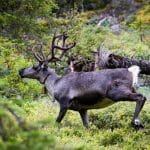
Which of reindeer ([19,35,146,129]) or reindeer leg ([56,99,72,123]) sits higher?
reindeer ([19,35,146,129])

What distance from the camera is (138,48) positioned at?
765 inches

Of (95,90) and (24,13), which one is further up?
(24,13)

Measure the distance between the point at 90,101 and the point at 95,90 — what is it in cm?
27

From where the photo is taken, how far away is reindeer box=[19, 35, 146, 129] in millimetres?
9336

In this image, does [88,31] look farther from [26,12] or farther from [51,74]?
[51,74]

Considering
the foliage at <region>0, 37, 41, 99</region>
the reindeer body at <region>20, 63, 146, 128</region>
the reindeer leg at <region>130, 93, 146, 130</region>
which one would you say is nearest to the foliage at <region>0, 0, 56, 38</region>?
the foliage at <region>0, 37, 41, 99</region>

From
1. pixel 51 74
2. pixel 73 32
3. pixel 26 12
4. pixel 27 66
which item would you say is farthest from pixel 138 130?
pixel 73 32

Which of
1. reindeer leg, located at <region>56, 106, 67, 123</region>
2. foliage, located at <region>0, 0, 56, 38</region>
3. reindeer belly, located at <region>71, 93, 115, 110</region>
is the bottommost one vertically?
reindeer leg, located at <region>56, 106, 67, 123</region>

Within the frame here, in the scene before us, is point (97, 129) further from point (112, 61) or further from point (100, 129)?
point (112, 61)

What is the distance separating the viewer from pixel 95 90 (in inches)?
378

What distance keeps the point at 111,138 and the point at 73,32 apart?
11947mm

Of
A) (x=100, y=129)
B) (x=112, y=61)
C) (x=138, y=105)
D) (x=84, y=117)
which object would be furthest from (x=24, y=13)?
(x=138, y=105)

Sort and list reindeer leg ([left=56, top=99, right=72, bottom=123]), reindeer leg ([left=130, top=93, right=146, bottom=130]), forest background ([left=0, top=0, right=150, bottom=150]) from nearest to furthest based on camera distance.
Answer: forest background ([left=0, top=0, right=150, bottom=150]) → reindeer leg ([left=130, top=93, right=146, bottom=130]) → reindeer leg ([left=56, top=99, right=72, bottom=123])

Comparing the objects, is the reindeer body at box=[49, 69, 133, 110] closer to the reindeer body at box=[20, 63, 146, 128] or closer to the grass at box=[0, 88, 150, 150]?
the reindeer body at box=[20, 63, 146, 128]
